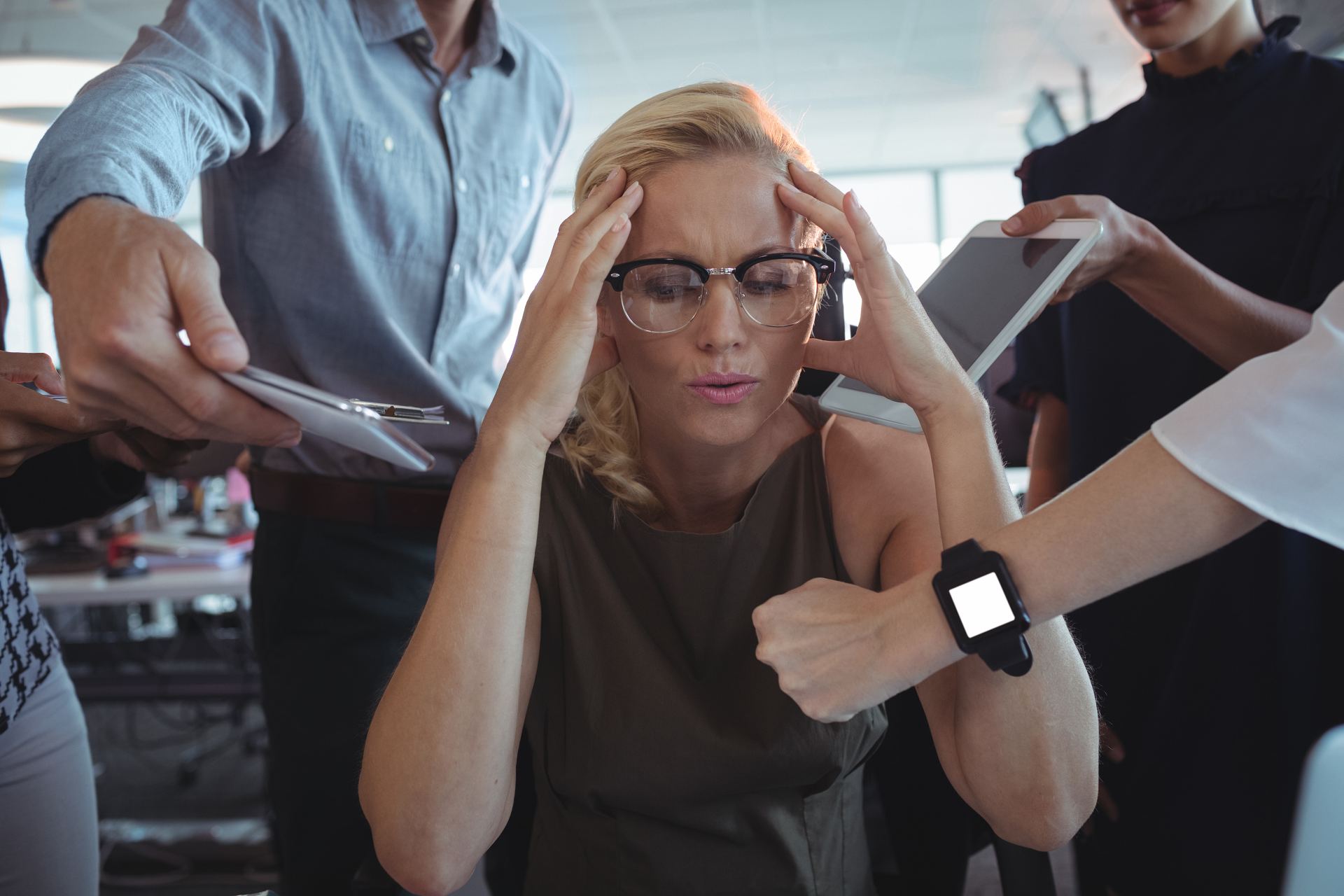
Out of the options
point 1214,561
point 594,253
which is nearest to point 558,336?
point 594,253

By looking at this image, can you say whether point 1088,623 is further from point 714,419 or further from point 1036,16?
point 1036,16

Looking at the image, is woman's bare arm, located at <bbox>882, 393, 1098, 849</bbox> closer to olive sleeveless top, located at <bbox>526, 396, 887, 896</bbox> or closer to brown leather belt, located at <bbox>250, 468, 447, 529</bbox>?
olive sleeveless top, located at <bbox>526, 396, 887, 896</bbox>

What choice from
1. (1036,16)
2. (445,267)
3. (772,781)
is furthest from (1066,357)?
(1036,16)

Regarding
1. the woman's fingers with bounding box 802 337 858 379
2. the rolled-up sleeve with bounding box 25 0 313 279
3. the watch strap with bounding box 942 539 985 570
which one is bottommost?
the watch strap with bounding box 942 539 985 570

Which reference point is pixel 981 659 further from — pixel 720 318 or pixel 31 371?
pixel 31 371

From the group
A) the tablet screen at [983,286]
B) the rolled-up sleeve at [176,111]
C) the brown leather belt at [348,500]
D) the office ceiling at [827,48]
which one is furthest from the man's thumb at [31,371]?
the office ceiling at [827,48]

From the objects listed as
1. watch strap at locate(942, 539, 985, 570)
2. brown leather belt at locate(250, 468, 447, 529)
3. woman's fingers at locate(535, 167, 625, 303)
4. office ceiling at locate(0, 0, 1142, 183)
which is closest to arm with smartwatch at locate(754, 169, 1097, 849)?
watch strap at locate(942, 539, 985, 570)

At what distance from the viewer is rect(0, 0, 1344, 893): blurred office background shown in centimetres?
322

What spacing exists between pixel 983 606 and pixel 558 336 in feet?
1.99

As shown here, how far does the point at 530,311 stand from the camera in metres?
1.23

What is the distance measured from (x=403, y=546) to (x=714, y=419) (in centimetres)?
67

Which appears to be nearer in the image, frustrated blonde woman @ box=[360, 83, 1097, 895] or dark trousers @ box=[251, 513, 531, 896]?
frustrated blonde woman @ box=[360, 83, 1097, 895]

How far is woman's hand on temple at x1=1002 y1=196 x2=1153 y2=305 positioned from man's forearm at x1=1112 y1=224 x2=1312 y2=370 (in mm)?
27

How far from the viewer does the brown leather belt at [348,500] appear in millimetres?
1593
